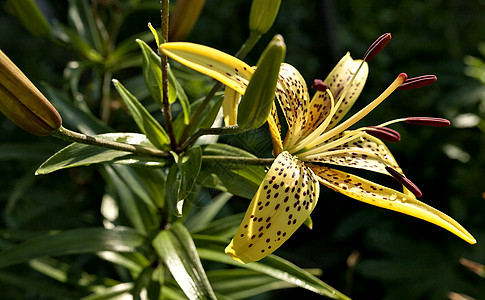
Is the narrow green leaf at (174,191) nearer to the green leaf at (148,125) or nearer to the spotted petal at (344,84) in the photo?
the green leaf at (148,125)

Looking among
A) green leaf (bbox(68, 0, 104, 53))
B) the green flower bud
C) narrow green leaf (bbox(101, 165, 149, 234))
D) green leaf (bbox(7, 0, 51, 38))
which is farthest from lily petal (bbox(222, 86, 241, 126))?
green leaf (bbox(68, 0, 104, 53))

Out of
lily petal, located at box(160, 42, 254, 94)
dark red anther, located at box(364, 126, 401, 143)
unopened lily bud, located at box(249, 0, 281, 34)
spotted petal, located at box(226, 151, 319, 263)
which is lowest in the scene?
spotted petal, located at box(226, 151, 319, 263)

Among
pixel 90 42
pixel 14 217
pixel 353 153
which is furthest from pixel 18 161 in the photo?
pixel 353 153

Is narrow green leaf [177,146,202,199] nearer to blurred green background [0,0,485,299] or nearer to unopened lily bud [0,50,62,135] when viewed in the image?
unopened lily bud [0,50,62,135]

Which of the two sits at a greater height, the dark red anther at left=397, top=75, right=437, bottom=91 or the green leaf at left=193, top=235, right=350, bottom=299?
the dark red anther at left=397, top=75, right=437, bottom=91

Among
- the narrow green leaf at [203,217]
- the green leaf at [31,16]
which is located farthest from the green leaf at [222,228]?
the green leaf at [31,16]

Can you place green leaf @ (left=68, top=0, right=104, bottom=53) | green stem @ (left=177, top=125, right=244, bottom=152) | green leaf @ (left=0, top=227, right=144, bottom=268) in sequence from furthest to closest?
green leaf @ (left=68, top=0, right=104, bottom=53), green leaf @ (left=0, top=227, right=144, bottom=268), green stem @ (left=177, top=125, right=244, bottom=152)

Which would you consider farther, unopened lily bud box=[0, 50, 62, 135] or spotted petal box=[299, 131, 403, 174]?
spotted petal box=[299, 131, 403, 174]

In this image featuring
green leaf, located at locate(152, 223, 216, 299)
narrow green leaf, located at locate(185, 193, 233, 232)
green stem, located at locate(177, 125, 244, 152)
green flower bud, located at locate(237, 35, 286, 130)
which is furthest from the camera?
narrow green leaf, located at locate(185, 193, 233, 232)
